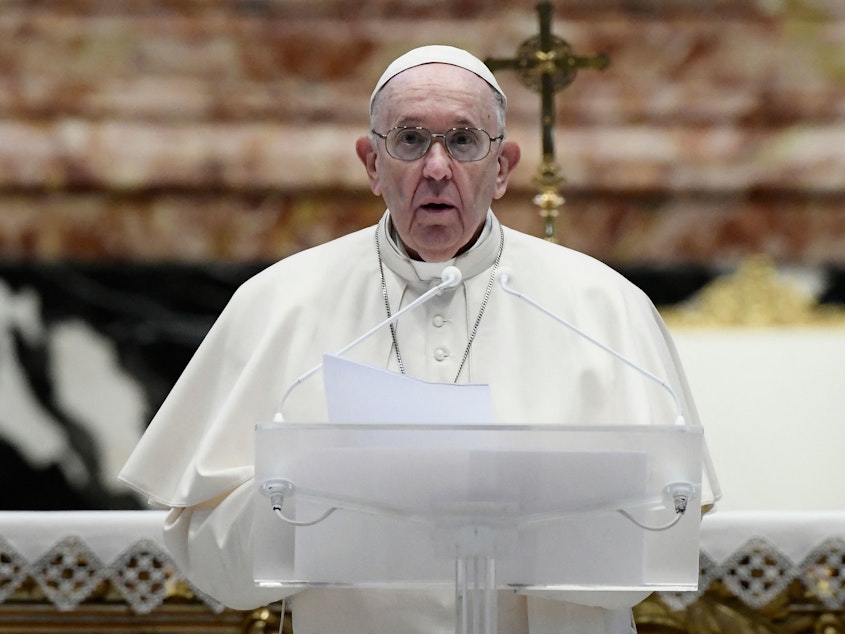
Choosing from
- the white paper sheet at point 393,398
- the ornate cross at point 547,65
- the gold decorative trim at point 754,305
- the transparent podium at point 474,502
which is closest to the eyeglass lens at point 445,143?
the white paper sheet at point 393,398

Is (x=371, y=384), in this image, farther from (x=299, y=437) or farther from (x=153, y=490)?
(x=153, y=490)

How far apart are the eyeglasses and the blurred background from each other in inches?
109

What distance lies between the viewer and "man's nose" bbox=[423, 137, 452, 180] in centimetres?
346

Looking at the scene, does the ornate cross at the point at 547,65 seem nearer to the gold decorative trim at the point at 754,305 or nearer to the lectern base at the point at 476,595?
the gold decorative trim at the point at 754,305

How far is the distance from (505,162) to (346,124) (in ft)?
9.30

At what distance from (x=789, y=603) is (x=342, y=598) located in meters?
1.42

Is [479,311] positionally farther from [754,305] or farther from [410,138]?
[754,305]

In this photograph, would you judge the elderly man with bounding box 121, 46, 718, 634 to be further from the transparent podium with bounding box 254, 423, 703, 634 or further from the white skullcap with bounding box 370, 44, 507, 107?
the transparent podium with bounding box 254, 423, 703, 634

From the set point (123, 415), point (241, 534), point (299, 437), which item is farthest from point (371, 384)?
point (123, 415)

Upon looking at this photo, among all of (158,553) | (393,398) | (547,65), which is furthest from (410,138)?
(547,65)

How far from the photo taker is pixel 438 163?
11.4ft

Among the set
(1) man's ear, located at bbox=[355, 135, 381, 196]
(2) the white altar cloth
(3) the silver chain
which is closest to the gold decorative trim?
(2) the white altar cloth

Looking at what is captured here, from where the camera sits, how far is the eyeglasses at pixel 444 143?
11.5 ft

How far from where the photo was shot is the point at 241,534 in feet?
10.8
